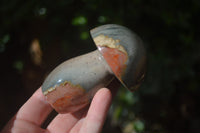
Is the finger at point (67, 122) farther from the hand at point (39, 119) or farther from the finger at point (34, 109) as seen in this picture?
the finger at point (34, 109)

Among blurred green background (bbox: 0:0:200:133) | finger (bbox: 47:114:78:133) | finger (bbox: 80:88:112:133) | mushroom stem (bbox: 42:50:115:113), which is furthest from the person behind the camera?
blurred green background (bbox: 0:0:200:133)

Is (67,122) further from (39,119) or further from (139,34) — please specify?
(139,34)

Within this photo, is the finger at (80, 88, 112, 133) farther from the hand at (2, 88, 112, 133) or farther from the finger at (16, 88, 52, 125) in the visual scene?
the finger at (16, 88, 52, 125)

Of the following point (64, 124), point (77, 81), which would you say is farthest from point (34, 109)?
point (77, 81)

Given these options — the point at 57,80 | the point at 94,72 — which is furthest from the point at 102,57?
the point at 57,80

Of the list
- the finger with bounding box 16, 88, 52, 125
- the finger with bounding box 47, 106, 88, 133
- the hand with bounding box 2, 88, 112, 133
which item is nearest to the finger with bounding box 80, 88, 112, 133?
the hand with bounding box 2, 88, 112, 133

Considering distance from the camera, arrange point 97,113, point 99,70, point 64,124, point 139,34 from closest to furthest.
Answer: point 97,113 < point 99,70 < point 64,124 < point 139,34
